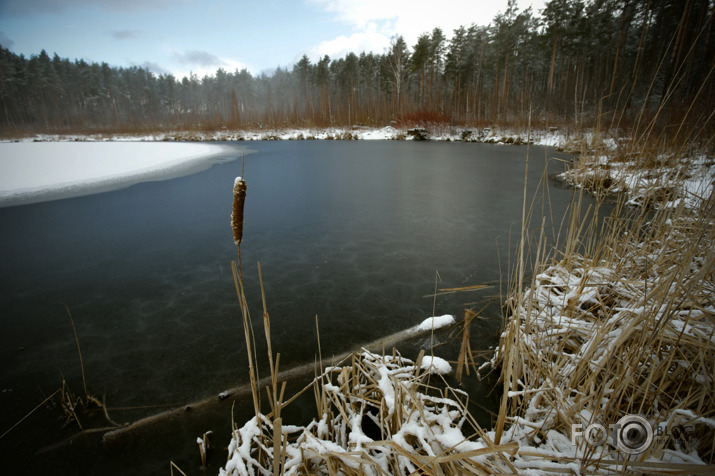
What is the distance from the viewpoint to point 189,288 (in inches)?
105

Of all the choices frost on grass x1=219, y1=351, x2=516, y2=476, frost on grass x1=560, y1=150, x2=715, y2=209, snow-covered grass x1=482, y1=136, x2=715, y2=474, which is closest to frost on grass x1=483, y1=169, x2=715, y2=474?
snow-covered grass x1=482, y1=136, x2=715, y2=474

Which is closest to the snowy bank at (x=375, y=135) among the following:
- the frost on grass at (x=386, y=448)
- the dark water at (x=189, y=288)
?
the dark water at (x=189, y=288)

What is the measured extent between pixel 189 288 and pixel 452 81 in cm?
3480

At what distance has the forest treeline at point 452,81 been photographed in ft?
58.7

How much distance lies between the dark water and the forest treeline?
7.13 m

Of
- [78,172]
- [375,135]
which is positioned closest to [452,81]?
[375,135]

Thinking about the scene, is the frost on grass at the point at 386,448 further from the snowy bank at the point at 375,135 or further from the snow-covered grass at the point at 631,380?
the snowy bank at the point at 375,135

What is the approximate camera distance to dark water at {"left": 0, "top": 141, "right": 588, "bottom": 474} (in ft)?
5.21

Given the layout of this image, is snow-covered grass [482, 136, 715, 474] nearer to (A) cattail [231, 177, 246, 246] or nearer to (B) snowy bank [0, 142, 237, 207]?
(A) cattail [231, 177, 246, 246]

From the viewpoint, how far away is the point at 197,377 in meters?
1.73

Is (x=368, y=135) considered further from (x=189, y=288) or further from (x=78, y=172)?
(x=189, y=288)

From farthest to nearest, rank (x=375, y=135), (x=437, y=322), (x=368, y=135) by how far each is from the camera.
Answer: (x=368, y=135) < (x=375, y=135) < (x=437, y=322)

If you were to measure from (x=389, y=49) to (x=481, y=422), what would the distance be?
35.9m

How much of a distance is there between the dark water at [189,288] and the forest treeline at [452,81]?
7.13m
